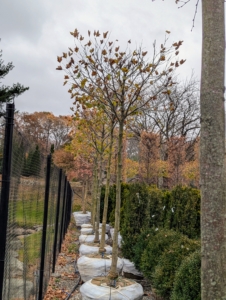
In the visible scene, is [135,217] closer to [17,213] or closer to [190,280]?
[190,280]

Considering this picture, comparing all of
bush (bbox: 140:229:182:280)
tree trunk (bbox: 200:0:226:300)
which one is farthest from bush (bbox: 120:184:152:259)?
tree trunk (bbox: 200:0:226:300)

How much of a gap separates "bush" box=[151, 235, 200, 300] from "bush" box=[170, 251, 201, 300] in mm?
626

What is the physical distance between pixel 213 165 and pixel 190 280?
6.29ft

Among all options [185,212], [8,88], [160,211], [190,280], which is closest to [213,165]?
[190,280]

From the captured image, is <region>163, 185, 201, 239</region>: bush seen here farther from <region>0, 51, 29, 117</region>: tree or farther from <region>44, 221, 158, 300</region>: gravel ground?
<region>0, 51, 29, 117</region>: tree

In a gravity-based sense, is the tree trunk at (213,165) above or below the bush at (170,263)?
above

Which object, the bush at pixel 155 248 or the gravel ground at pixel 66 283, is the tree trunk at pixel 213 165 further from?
the gravel ground at pixel 66 283

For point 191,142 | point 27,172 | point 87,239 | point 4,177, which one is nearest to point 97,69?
point 27,172

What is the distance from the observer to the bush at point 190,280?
3.52 m

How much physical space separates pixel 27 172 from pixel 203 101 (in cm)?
A: 160

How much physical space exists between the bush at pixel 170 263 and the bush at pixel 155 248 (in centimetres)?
20

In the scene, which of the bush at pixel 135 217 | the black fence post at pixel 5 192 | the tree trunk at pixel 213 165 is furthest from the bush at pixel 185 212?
the black fence post at pixel 5 192

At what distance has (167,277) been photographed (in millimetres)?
4535

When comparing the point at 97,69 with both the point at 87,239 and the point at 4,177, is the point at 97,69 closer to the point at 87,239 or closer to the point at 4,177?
the point at 4,177
